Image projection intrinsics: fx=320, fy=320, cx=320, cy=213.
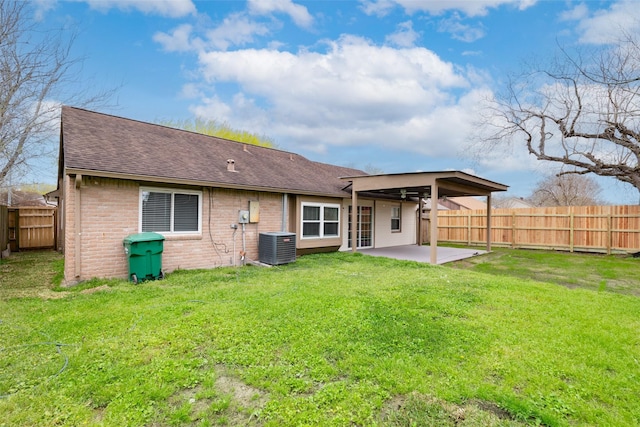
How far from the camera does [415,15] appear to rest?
11430 mm

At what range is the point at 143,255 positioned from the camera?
22.7ft

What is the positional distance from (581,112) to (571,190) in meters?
20.6

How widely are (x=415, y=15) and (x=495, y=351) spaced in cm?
1174

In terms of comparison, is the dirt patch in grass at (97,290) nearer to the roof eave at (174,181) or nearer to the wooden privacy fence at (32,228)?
the roof eave at (174,181)

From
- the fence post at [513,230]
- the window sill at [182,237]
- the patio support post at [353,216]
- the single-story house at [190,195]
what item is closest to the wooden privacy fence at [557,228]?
the fence post at [513,230]

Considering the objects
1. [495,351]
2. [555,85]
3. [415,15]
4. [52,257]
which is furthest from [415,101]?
[52,257]

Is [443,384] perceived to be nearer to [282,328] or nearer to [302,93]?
[282,328]

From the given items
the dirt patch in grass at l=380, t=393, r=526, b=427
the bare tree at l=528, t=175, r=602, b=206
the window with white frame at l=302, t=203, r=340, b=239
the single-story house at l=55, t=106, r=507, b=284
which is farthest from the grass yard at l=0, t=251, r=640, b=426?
the bare tree at l=528, t=175, r=602, b=206

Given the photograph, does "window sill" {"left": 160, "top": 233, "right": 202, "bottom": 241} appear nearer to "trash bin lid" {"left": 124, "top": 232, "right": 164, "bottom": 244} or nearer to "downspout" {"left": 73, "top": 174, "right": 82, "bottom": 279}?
"trash bin lid" {"left": 124, "top": 232, "right": 164, "bottom": 244}

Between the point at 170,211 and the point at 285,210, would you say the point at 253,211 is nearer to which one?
the point at 285,210

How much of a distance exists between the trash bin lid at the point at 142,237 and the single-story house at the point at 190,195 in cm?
37

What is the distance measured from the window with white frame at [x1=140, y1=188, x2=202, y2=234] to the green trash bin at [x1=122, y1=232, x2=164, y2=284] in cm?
60

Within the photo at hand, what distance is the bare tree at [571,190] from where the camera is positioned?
29531 mm

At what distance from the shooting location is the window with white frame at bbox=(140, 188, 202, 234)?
764 cm
